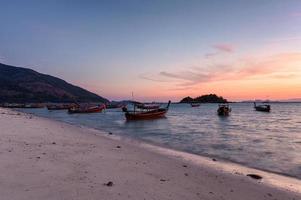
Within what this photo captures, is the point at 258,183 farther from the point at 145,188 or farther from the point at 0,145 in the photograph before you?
the point at 0,145

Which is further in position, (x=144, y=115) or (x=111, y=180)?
(x=144, y=115)

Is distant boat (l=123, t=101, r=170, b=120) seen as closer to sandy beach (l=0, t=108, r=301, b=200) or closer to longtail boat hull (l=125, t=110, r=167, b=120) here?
longtail boat hull (l=125, t=110, r=167, b=120)

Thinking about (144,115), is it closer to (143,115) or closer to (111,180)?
(143,115)

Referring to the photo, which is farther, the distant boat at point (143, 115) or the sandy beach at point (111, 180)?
the distant boat at point (143, 115)

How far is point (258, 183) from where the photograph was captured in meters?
8.88

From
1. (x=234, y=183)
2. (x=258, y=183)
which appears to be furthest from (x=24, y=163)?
(x=258, y=183)

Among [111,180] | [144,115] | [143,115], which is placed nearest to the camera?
[111,180]

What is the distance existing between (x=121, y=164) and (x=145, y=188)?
2743 mm

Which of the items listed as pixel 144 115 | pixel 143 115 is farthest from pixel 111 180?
pixel 144 115

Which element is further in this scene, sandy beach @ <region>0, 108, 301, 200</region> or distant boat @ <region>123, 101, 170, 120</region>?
distant boat @ <region>123, 101, 170, 120</region>

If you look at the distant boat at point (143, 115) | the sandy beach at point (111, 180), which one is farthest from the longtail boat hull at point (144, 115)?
the sandy beach at point (111, 180)

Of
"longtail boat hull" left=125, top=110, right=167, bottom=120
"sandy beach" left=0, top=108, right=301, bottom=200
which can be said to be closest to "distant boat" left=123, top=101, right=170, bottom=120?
"longtail boat hull" left=125, top=110, right=167, bottom=120

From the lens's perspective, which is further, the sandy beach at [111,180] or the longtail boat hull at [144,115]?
the longtail boat hull at [144,115]

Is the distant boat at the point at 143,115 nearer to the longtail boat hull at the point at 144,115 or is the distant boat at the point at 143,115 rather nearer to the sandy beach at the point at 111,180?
the longtail boat hull at the point at 144,115
